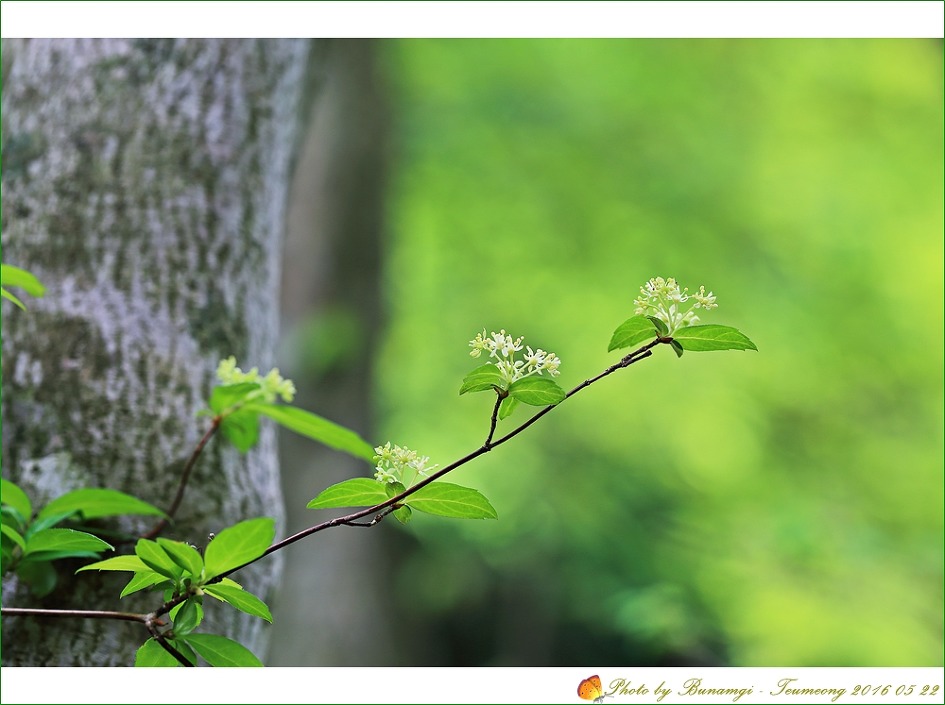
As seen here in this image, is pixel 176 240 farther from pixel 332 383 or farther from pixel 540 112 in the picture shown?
pixel 540 112

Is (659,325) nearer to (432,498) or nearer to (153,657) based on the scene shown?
(432,498)

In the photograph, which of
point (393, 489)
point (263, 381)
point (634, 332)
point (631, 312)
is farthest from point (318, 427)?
point (631, 312)

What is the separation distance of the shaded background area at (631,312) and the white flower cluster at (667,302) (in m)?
2.52

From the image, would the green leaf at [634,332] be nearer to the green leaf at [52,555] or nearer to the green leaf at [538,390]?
the green leaf at [538,390]

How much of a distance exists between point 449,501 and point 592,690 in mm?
354

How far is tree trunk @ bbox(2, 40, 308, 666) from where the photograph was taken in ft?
2.78

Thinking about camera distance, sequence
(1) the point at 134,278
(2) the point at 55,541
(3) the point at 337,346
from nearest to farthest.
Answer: (2) the point at 55,541 → (1) the point at 134,278 → (3) the point at 337,346

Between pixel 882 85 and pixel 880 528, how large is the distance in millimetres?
2247

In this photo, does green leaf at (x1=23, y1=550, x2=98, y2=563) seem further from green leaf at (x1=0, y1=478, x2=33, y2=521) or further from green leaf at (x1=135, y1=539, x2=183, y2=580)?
green leaf at (x1=135, y1=539, x2=183, y2=580)

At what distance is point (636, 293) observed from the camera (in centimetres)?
357

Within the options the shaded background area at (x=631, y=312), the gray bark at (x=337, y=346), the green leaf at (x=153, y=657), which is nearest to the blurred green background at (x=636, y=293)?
the shaded background area at (x=631, y=312)

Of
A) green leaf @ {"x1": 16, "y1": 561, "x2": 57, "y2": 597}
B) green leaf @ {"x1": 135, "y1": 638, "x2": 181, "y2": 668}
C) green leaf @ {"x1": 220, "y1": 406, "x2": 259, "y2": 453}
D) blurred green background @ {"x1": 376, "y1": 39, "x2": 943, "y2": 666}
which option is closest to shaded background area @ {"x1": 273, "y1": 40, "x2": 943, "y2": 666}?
blurred green background @ {"x1": 376, "y1": 39, "x2": 943, "y2": 666}

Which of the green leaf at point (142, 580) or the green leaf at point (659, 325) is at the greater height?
the green leaf at point (659, 325)

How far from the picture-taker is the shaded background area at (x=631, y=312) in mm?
3295
